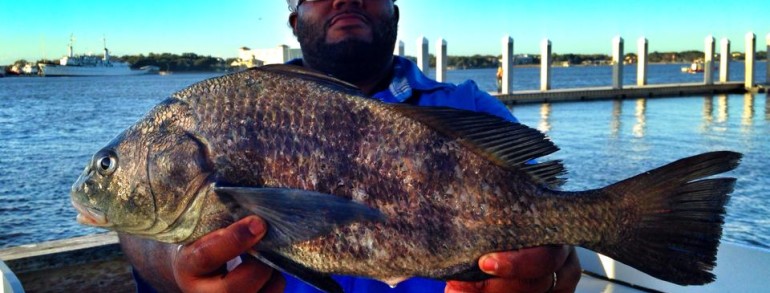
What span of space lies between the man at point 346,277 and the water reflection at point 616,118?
2375 centimetres

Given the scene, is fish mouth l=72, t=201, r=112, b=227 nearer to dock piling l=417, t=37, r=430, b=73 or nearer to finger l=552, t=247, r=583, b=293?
finger l=552, t=247, r=583, b=293

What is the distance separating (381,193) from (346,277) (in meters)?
1.03

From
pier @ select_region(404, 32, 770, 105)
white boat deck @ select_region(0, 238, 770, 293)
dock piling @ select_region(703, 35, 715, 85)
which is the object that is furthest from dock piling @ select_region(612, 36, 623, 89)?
white boat deck @ select_region(0, 238, 770, 293)

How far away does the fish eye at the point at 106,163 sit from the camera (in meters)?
2.21

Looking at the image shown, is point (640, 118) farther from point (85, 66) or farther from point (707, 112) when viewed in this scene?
point (85, 66)

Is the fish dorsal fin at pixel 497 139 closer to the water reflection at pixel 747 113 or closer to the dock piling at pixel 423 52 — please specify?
the water reflection at pixel 747 113

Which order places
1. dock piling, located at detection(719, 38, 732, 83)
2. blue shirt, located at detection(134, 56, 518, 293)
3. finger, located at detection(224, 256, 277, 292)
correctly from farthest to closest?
dock piling, located at detection(719, 38, 732, 83)
blue shirt, located at detection(134, 56, 518, 293)
finger, located at detection(224, 256, 277, 292)

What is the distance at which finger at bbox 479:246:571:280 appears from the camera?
210 cm

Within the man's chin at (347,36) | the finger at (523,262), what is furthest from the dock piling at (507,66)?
the finger at (523,262)

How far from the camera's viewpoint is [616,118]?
32.3m

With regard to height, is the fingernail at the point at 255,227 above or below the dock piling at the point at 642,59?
below

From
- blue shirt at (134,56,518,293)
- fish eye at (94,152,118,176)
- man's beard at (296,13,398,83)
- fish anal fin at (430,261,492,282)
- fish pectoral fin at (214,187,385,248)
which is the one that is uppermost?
man's beard at (296,13,398,83)

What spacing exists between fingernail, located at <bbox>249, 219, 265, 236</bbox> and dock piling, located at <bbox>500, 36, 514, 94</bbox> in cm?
3825

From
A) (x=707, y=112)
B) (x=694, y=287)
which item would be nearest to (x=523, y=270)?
(x=694, y=287)
